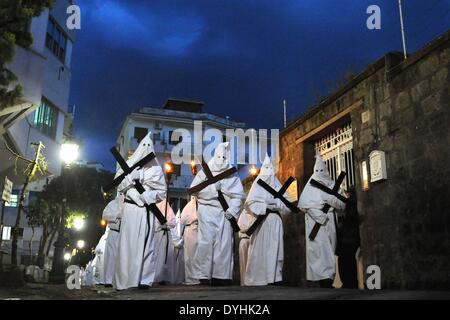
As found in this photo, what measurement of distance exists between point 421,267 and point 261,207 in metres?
3.22

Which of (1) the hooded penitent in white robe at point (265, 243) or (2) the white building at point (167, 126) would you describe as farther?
(2) the white building at point (167, 126)

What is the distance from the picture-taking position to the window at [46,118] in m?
17.4

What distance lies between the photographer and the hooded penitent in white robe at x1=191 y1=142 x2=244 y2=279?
8336mm

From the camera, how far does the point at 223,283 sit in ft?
27.2

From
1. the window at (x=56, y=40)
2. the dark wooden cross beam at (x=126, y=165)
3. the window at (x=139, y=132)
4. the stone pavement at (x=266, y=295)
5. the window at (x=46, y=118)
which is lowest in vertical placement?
the stone pavement at (x=266, y=295)

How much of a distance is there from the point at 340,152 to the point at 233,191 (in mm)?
2837

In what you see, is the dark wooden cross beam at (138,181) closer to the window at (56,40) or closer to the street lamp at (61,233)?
the street lamp at (61,233)

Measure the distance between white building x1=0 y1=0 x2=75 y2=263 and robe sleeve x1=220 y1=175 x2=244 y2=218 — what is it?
23.3ft

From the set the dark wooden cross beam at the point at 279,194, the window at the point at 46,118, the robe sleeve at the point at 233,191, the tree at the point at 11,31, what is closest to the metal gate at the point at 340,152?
the dark wooden cross beam at the point at 279,194

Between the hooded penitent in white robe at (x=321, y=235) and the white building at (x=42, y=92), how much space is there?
28.2ft
